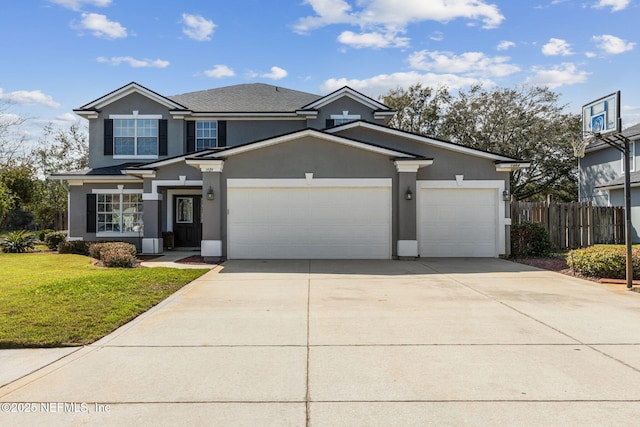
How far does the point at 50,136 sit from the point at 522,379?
37.6 metres

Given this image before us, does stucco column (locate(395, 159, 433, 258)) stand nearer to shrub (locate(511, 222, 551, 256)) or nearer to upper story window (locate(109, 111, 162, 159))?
shrub (locate(511, 222, 551, 256))

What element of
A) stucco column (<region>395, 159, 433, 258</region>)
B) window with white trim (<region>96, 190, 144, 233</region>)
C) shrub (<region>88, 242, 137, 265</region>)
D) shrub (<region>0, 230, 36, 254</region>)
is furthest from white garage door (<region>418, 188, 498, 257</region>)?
shrub (<region>0, 230, 36, 254</region>)

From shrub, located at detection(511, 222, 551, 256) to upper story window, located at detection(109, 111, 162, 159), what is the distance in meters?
14.2

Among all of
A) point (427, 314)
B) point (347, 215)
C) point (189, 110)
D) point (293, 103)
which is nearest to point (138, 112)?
point (189, 110)

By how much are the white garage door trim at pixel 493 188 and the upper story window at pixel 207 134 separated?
9.15 metres

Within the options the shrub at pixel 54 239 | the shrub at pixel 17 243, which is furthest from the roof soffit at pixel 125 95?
the shrub at pixel 17 243

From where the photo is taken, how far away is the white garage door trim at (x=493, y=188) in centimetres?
1415

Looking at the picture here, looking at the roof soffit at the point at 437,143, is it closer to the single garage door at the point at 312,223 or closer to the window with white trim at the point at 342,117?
the single garage door at the point at 312,223

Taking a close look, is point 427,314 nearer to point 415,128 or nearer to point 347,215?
point 347,215

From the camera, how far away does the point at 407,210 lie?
13398 millimetres

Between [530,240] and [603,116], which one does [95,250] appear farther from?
[603,116]

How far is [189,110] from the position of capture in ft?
58.4

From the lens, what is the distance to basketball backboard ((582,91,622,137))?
896 centimetres

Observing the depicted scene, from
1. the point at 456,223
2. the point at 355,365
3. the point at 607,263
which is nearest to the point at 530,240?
the point at 456,223
